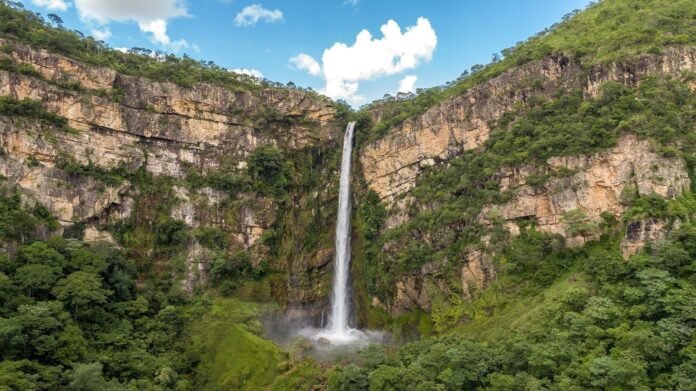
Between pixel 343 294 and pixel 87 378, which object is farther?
pixel 343 294

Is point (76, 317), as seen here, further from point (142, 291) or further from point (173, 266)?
point (173, 266)

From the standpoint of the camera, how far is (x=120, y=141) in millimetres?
35344

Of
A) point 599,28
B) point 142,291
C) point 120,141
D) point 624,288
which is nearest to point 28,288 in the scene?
point 142,291

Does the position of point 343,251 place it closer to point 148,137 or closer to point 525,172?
point 525,172

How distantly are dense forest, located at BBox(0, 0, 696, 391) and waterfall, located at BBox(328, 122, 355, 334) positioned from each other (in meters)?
0.79

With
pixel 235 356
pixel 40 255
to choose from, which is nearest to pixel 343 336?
pixel 235 356

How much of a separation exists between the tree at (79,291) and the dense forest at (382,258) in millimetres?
100

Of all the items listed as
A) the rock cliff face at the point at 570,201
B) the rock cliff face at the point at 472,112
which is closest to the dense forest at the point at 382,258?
the rock cliff face at the point at 570,201

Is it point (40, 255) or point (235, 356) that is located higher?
point (40, 255)

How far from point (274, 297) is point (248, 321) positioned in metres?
5.63

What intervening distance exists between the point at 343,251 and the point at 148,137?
1648 centimetres

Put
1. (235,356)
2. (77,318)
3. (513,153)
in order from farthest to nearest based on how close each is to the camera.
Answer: (513,153) < (235,356) < (77,318)

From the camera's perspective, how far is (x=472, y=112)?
3428 cm

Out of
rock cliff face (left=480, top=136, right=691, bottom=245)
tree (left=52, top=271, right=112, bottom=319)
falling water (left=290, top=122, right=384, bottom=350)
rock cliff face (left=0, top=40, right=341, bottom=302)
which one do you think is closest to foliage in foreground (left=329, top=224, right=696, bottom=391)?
rock cliff face (left=480, top=136, right=691, bottom=245)
